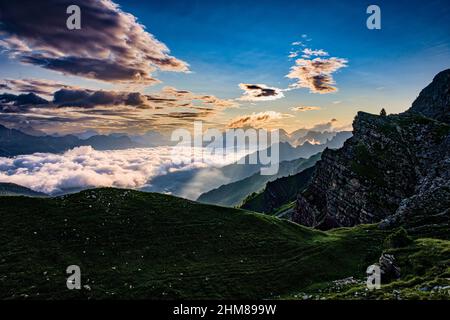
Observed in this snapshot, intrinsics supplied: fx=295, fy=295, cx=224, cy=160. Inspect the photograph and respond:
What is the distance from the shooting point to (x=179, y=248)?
44.8 m

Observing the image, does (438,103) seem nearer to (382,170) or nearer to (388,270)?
(382,170)

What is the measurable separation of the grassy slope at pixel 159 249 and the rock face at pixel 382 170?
31.6m

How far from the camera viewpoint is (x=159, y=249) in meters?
43.9

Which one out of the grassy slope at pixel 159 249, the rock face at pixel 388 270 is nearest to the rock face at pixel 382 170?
the grassy slope at pixel 159 249

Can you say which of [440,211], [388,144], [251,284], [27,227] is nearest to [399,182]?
[388,144]

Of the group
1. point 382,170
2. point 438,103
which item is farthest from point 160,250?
point 438,103

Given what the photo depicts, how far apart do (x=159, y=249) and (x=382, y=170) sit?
84423mm

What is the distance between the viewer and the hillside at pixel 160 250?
3419cm

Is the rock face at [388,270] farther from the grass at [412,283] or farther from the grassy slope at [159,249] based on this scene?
the grassy slope at [159,249]

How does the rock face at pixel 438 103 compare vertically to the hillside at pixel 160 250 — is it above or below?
above

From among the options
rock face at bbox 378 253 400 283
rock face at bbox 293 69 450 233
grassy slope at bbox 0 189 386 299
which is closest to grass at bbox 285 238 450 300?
rock face at bbox 378 253 400 283

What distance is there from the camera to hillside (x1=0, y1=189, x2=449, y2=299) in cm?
3419
